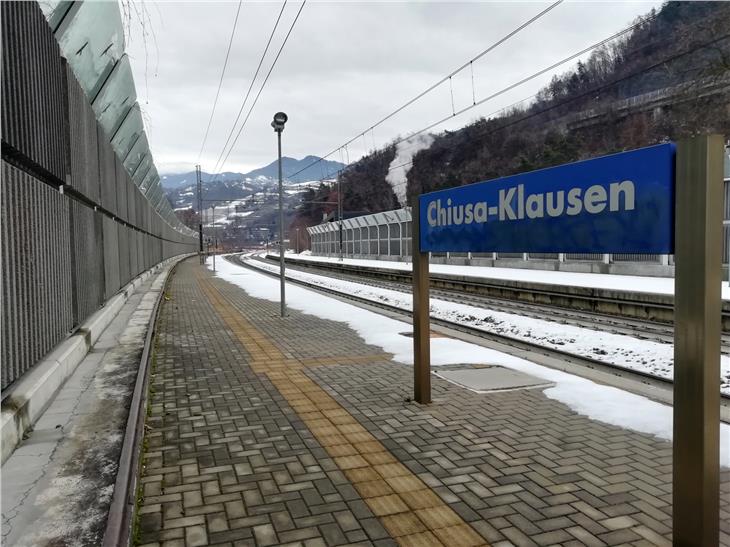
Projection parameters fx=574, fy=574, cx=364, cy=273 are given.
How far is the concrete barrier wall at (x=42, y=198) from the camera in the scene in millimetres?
4223

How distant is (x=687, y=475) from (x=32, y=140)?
545 cm

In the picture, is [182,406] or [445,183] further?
[445,183]

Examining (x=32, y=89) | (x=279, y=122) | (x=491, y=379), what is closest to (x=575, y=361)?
(x=491, y=379)

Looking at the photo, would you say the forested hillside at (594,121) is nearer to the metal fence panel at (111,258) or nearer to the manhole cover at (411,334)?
the manhole cover at (411,334)

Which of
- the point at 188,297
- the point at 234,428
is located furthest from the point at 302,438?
the point at 188,297

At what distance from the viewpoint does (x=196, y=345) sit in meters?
9.15

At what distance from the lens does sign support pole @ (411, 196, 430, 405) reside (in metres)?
5.65

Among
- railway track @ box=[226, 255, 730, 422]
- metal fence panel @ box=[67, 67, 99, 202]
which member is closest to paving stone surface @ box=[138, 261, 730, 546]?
railway track @ box=[226, 255, 730, 422]

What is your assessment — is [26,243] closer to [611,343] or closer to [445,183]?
[611,343]

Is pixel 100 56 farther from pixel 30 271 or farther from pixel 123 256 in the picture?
pixel 123 256

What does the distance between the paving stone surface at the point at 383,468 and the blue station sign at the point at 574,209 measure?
1570mm

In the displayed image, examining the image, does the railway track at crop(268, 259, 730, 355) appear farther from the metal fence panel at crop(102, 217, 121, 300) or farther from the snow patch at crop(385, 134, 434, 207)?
the snow patch at crop(385, 134, 434, 207)

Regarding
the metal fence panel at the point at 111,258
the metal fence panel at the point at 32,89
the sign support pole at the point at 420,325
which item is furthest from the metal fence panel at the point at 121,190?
the sign support pole at the point at 420,325

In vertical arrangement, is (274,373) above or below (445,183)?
below
